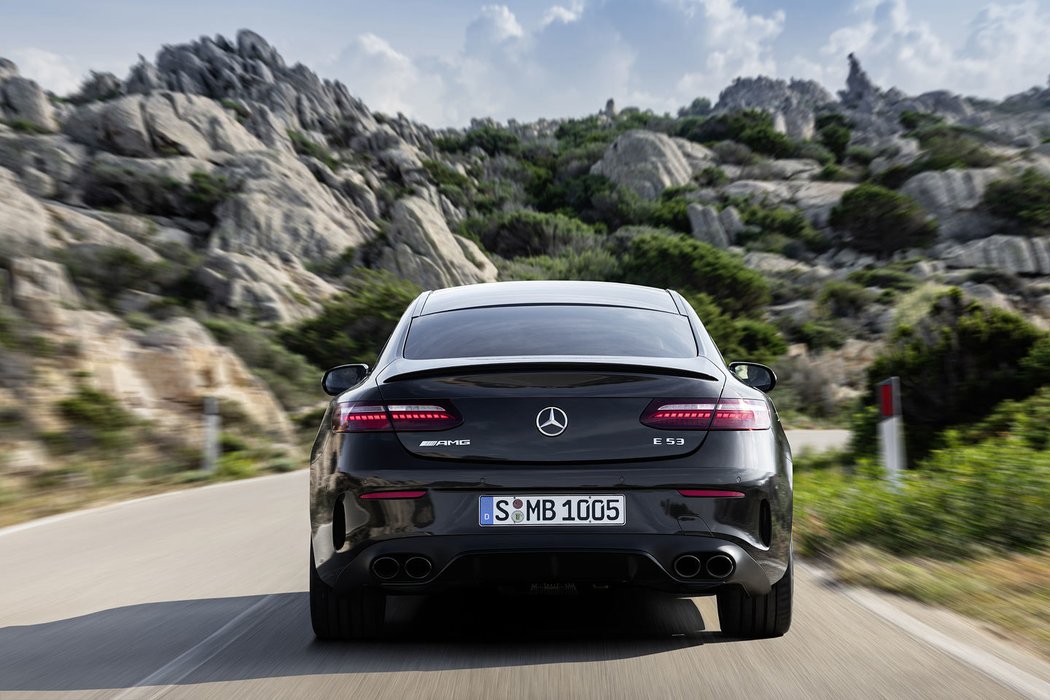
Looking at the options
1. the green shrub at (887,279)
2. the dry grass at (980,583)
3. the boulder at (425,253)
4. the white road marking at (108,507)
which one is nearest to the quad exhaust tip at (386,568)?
the dry grass at (980,583)

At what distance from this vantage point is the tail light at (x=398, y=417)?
13.2ft

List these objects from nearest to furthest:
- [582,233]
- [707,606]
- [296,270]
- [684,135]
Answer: [707,606] → [296,270] → [582,233] → [684,135]

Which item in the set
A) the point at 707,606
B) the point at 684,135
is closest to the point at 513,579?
the point at 707,606

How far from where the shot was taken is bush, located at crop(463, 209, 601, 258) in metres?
62.6

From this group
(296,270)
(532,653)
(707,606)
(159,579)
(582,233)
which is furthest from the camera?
(582,233)

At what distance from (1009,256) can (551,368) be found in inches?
2222

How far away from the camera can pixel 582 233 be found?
6438 cm

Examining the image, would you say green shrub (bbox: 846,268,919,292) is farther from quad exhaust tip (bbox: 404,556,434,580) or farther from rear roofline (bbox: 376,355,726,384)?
quad exhaust tip (bbox: 404,556,434,580)

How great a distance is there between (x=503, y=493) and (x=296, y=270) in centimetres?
3519

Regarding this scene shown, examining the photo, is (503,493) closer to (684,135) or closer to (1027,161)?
(1027,161)

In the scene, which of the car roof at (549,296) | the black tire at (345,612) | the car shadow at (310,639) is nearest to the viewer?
the car shadow at (310,639)

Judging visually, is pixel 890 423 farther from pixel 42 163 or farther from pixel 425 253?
pixel 42 163

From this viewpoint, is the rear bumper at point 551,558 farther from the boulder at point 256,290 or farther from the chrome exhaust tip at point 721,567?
the boulder at point 256,290

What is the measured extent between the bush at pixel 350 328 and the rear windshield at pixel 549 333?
2287 cm
